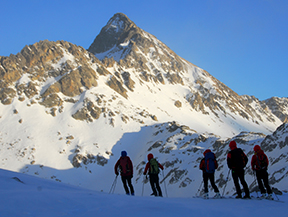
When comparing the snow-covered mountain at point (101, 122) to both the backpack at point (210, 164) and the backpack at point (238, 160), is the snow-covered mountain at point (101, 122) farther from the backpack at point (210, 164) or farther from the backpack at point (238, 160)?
the backpack at point (238, 160)

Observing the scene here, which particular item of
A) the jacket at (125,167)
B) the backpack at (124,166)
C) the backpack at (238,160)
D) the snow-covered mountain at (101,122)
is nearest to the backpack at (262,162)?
the backpack at (238,160)

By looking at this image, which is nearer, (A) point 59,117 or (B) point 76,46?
(A) point 59,117

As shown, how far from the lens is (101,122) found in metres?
93.3

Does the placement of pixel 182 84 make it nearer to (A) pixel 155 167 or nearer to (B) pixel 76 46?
(B) pixel 76 46

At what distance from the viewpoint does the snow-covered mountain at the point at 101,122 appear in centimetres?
5638

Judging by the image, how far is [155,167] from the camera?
13953mm

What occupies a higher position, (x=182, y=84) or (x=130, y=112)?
(x=182, y=84)

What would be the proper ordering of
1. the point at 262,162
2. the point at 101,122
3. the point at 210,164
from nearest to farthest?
the point at 262,162
the point at 210,164
the point at 101,122

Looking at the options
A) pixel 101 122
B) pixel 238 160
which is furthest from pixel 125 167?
pixel 101 122

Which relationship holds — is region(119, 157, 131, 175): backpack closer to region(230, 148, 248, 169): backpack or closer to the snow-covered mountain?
region(230, 148, 248, 169): backpack

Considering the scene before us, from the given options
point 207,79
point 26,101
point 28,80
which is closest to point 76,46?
point 28,80

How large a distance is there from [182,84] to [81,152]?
110 metres

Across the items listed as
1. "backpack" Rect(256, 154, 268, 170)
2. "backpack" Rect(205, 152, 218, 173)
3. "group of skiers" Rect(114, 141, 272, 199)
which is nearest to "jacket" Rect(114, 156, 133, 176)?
"group of skiers" Rect(114, 141, 272, 199)

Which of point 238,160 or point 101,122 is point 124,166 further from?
point 101,122
